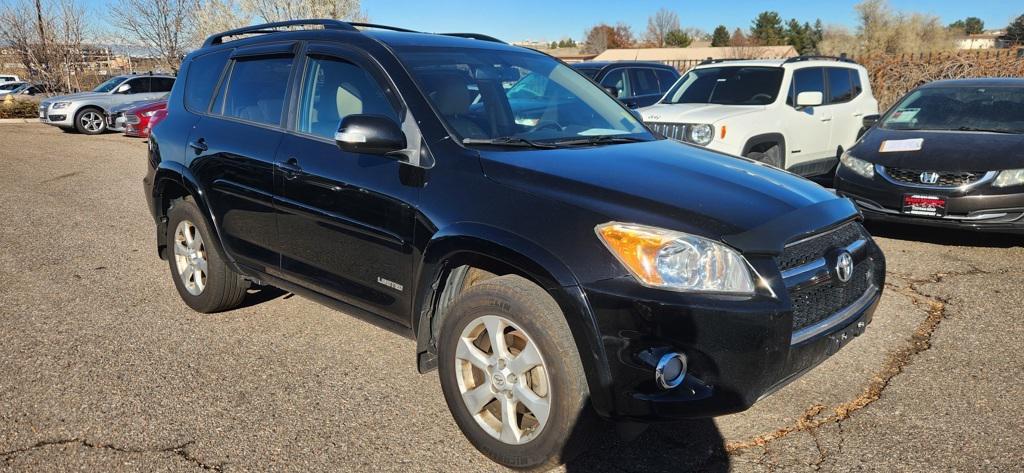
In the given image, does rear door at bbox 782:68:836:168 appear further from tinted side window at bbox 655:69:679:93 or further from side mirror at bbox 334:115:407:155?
side mirror at bbox 334:115:407:155

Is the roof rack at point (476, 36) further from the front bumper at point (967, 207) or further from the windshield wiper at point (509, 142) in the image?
Result: the front bumper at point (967, 207)

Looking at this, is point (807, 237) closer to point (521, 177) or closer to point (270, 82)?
point (521, 177)

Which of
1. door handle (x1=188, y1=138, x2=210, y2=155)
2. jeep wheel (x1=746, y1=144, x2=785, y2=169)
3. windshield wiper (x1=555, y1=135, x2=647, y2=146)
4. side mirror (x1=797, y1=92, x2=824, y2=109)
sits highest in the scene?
windshield wiper (x1=555, y1=135, x2=647, y2=146)

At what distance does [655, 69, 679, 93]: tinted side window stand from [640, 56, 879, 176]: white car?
334 cm

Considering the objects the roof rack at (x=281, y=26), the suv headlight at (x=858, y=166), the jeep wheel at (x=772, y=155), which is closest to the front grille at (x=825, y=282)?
the roof rack at (x=281, y=26)

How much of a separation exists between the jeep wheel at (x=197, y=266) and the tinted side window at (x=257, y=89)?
719 millimetres

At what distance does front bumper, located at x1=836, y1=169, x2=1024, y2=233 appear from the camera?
5.98 metres

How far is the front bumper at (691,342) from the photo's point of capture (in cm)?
258

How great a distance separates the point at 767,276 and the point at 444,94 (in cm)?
171

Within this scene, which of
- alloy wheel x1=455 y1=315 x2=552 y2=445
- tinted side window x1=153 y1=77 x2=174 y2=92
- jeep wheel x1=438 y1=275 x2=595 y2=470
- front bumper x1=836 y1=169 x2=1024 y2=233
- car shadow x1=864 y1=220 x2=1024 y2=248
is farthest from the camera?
tinted side window x1=153 y1=77 x2=174 y2=92

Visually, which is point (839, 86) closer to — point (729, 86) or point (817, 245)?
point (729, 86)

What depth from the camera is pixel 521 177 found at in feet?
9.98

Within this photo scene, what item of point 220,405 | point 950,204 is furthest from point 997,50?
point 220,405

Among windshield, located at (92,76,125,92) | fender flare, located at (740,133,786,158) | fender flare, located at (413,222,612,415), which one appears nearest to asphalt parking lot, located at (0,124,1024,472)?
fender flare, located at (413,222,612,415)
